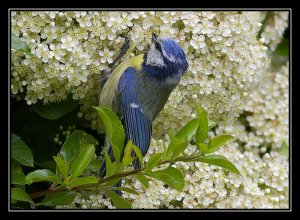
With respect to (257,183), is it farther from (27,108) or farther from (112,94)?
(27,108)

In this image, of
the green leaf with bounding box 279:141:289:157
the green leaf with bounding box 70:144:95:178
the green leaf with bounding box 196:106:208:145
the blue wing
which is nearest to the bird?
the blue wing

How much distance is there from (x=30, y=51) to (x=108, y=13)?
1.12 feet

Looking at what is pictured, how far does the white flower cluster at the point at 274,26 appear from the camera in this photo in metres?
3.38

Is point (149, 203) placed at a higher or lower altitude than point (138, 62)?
lower

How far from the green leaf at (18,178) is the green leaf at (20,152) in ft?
0.14

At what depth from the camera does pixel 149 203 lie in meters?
2.64

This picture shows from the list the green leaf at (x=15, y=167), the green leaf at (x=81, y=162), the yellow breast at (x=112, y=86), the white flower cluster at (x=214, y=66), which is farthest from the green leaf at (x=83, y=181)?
the white flower cluster at (x=214, y=66)

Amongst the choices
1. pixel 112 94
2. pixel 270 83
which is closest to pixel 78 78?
pixel 112 94

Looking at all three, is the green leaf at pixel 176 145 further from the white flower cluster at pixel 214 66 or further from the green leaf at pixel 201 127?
the white flower cluster at pixel 214 66

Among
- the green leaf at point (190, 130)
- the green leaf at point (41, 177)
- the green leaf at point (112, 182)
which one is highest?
the green leaf at point (190, 130)

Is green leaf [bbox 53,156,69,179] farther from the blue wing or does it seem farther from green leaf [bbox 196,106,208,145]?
green leaf [bbox 196,106,208,145]

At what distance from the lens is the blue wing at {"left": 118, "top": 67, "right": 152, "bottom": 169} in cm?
259

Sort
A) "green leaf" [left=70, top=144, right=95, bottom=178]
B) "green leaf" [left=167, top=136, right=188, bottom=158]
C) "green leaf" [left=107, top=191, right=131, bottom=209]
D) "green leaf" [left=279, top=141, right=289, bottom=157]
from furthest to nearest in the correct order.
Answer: "green leaf" [left=279, top=141, right=289, bottom=157] < "green leaf" [left=107, top=191, right=131, bottom=209] < "green leaf" [left=70, top=144, right=95, bottom=178] < "green leaf" [left=167, top=136, right=188, bottom=158]

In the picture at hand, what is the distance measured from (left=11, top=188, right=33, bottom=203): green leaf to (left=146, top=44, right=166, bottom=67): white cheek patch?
0.74 metres
